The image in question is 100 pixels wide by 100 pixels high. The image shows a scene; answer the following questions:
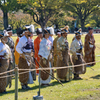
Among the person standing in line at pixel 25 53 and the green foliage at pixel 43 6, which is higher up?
the green foliage at pixel 43 6

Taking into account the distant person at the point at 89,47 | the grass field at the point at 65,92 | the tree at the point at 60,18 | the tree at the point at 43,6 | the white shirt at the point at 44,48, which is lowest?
the grass field at the point at 65,92

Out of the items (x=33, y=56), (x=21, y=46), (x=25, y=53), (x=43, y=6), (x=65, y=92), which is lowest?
(x=65, y=92)

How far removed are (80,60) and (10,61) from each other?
3.13 meters

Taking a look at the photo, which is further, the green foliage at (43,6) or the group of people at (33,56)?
the green foliage at (43,6)

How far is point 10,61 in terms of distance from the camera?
24.8 feet

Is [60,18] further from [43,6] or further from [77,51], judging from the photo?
[77,51]

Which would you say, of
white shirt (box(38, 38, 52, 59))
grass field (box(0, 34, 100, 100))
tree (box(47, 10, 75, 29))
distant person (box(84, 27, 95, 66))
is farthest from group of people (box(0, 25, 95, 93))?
tree (box(47, 10, 75, 29))

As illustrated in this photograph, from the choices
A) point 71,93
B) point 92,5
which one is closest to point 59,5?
point 92,5

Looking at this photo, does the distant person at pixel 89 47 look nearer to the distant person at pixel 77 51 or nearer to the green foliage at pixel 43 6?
the distant person at pixel 77 51

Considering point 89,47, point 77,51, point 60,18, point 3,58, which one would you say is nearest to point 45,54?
point 3,58

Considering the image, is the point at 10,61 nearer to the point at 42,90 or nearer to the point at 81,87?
the point at 42,90

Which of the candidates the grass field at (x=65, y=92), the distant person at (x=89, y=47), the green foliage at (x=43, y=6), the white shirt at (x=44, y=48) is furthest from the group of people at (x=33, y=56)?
the green foliage at (x=43, y=6)

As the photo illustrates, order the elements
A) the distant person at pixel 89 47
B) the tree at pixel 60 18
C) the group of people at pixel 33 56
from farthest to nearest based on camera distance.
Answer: the tree at pixel 60 18, the distant person at pixel 89 47, the group of people at pixel 33 56

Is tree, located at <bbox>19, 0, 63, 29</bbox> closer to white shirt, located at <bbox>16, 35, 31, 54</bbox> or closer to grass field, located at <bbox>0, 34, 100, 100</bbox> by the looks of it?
white shirt, located at <bbox>16, 35, 31, 54</bbox>
